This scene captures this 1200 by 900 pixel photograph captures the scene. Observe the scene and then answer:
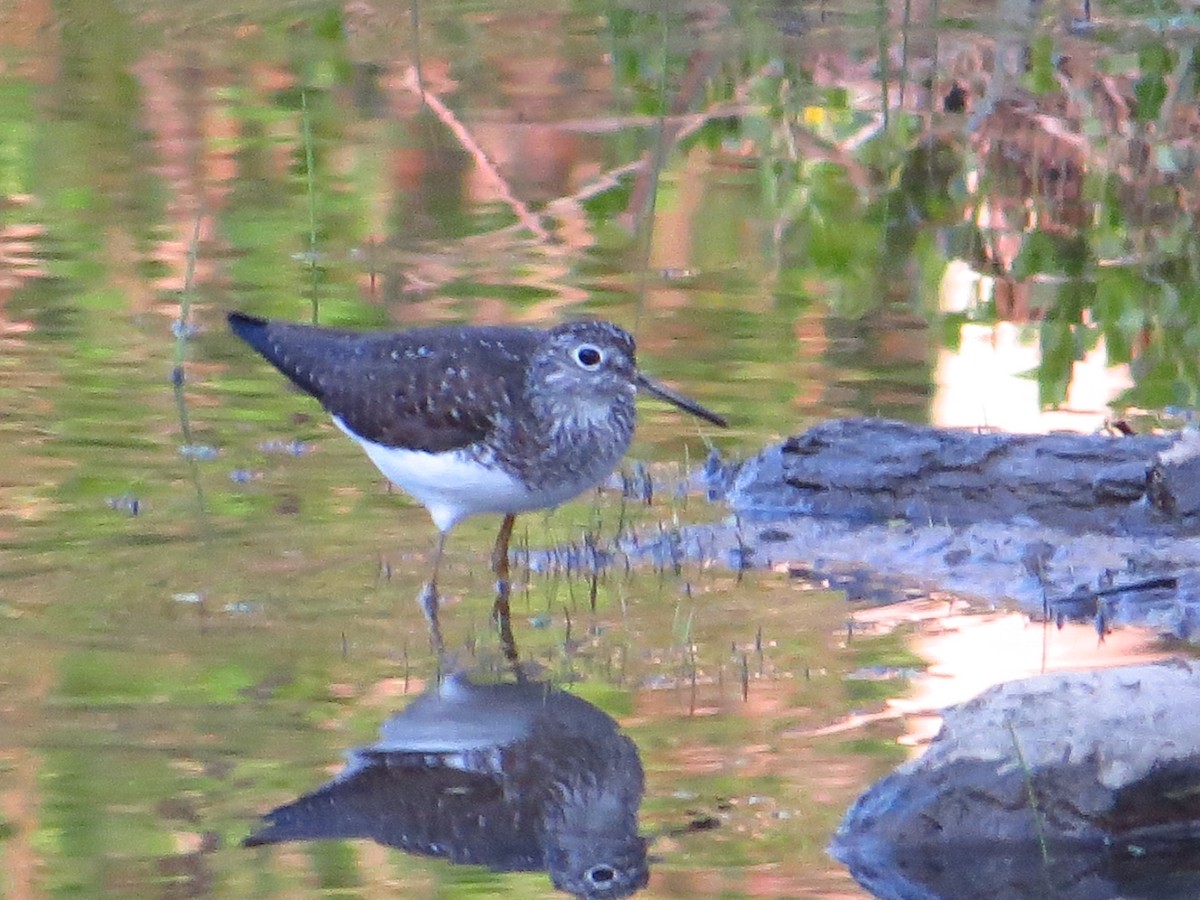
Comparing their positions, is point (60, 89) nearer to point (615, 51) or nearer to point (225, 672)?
point (615, 51)

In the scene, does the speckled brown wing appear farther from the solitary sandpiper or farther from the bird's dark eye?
the bird's dark eye

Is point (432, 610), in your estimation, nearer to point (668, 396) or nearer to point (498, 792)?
point (668, 396)

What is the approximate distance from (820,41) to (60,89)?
16.0ft

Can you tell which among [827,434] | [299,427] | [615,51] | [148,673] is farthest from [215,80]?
[148,673]

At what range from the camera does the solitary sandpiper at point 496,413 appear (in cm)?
699

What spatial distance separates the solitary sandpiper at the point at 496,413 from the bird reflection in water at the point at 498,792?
1.05 m

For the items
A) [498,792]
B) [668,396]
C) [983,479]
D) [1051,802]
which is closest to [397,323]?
[668,396]

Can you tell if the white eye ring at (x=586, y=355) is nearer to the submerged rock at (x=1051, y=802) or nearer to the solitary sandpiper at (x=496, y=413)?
the solitary sandpiper at (x=496, y=413)

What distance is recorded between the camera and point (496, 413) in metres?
7.07

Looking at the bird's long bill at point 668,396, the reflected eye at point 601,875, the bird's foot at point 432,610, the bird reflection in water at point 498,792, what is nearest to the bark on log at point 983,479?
the bird's long bill at point 668,396

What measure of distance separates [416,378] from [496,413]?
1.01 feet

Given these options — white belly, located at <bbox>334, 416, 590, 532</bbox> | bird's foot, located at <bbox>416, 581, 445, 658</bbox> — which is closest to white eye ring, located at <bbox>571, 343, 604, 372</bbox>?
white belly, located at <bbox>334, 416, 590, 532</bbox>

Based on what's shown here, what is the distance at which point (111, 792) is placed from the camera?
206 inches

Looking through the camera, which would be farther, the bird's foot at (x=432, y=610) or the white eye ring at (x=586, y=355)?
the white eye ring at (x=586, y=355)
